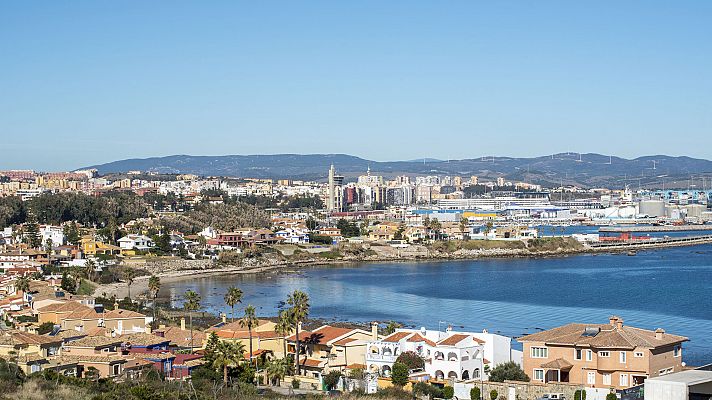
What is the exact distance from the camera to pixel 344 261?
4344 cm

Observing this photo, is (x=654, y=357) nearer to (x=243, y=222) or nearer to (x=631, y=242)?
(x=243, y=222)

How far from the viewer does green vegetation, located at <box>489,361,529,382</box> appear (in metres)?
12.3

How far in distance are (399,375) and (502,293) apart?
17.0 m

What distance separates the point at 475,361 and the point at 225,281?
2090 cm

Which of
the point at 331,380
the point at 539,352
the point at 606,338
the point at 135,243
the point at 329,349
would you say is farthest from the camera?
the point at 135,243

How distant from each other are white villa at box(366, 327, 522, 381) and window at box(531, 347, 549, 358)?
951mm

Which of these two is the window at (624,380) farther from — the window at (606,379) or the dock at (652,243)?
the dock at (652,243)

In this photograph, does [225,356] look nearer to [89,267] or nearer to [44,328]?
[44,328]

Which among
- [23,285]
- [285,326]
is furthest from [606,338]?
[23,285]

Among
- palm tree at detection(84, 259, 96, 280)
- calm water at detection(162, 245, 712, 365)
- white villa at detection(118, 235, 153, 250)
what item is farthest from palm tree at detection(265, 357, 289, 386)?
white villa at detection(118, 235, 153, 250)

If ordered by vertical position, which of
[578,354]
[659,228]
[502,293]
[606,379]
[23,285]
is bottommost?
[659,228]

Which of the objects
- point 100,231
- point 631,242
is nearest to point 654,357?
point 100,231

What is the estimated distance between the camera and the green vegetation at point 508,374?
12302 millimetres

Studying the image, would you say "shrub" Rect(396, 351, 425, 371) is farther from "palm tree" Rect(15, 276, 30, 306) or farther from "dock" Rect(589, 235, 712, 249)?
"dock" Rect(589, 235, 712, 249)
